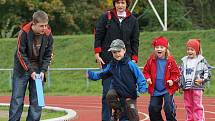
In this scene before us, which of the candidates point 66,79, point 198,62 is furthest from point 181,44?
point 198,62

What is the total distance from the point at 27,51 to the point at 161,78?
7.80 feet

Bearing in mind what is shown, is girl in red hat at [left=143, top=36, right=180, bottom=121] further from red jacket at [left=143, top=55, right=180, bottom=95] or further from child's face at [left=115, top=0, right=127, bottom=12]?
child's face at [left=115, top=0, right=127, bottom=12]

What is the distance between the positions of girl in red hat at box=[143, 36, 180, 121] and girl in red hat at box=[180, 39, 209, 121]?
1.88ft

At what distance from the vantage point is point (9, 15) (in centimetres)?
4422

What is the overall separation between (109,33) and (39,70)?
4.19 ft

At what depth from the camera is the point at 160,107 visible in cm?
1172

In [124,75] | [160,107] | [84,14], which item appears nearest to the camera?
[124,75]

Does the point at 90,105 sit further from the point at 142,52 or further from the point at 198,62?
the point at 142,52

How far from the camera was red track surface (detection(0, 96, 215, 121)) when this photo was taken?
15.3m

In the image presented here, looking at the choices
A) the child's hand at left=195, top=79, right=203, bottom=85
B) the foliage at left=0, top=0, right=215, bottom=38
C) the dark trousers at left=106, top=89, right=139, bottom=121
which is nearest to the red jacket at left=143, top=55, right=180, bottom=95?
the child's hand at left=195, top=79, right=203, bottom=85

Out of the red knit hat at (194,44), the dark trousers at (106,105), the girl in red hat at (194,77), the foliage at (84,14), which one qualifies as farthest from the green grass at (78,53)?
the dark trousers at (106,105)

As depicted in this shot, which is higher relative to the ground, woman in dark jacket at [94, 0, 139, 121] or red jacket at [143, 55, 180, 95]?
woman in dark jacket at [94, 0, 139, 121]

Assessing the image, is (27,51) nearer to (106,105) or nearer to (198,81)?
(106,105)

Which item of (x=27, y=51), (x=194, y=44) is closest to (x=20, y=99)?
(x=27, y=51)
